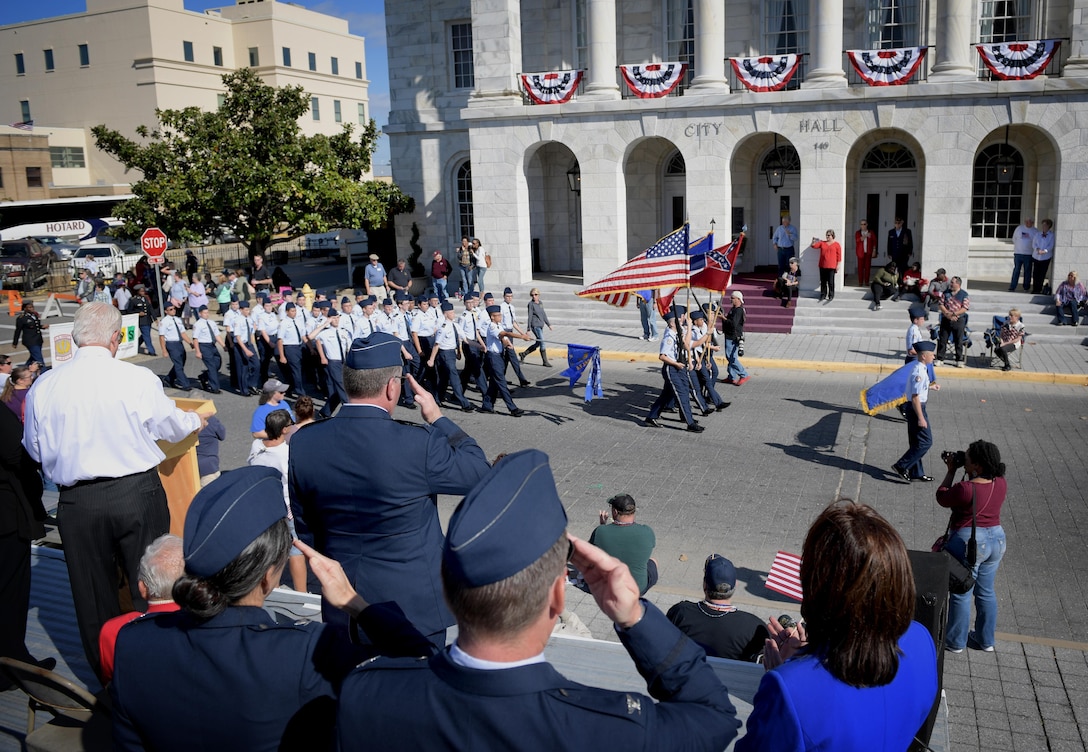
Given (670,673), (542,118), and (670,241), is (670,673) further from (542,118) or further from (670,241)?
(542,118)

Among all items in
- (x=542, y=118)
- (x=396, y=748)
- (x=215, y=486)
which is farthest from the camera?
(x=542, y=118)

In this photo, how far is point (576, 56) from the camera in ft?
95.8

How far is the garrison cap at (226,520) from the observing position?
314cm

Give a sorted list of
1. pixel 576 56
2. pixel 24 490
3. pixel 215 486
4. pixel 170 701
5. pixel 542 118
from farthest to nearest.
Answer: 1. pixel 576 56
2. pixel 542 118
3. pixel 24 490
4. pixel 215 486
5. pixel 170 701

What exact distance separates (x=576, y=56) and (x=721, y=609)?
2568cm

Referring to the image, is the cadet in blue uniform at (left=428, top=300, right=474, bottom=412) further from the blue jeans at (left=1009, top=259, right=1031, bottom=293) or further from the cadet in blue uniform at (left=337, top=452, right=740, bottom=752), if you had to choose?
the cadet in blue uniform at (left=337, top=452, right=740, bottom=752)

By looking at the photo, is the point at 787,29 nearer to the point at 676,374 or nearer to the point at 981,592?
the point at 676,374

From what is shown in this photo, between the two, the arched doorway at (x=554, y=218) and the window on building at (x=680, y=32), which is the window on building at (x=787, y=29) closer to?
the window on building at (x=680, y=32)

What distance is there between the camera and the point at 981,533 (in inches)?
298

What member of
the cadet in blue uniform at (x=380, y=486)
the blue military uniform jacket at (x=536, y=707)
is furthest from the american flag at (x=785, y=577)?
the blue military uniform jacket at (x=536, y=707)

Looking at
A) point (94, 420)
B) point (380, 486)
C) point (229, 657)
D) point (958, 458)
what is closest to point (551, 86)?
point (958, 458)

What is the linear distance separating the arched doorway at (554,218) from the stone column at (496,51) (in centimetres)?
406

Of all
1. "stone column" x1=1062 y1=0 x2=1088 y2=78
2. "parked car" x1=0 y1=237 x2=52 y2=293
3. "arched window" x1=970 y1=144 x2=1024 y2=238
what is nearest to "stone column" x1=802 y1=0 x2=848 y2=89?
"stone column" x1=1062 y1=0 x2=1088 y2=78

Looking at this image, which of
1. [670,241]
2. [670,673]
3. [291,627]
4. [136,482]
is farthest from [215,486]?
[670,241]
